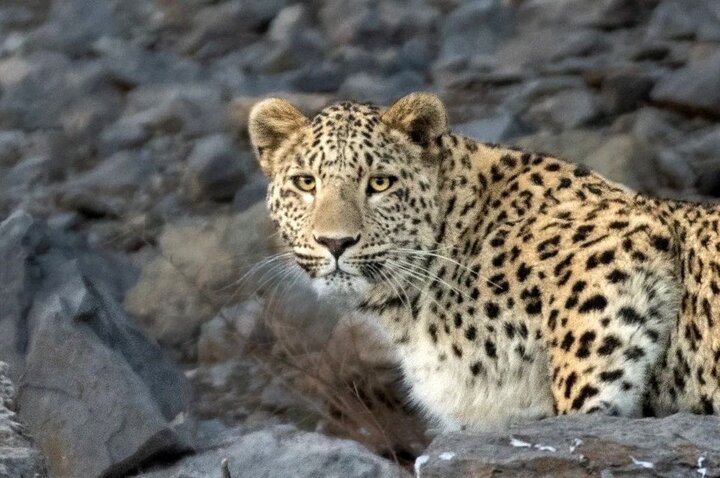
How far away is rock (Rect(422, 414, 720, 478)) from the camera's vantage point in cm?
662

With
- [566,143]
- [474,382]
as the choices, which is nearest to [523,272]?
[474,382]

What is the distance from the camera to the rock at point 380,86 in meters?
15.8

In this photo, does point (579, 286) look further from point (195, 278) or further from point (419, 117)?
point (195, 278)

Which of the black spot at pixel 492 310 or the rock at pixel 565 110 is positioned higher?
the rock at pixel 565 110

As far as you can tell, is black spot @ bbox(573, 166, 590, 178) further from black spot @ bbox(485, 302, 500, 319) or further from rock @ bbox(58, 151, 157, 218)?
rock @ bbox(58, 151, 157, 218)

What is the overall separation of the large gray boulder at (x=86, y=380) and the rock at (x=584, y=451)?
204cm

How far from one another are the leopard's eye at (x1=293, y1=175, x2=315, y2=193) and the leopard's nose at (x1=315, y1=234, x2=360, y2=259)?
0.35 m

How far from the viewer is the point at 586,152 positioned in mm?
13609

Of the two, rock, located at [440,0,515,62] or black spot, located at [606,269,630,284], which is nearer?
black spot, located at [606,269,630,284]

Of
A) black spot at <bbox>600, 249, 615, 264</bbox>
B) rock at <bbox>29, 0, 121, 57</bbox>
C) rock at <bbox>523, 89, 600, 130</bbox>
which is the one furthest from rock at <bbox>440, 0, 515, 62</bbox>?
black spot at <bbox>600, 249, 615, 264</bbox>

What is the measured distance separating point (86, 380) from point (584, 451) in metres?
2.89

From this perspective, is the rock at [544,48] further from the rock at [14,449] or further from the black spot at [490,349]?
the rock at [14,449]

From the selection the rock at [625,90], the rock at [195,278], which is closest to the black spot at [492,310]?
the rock at [195,278]

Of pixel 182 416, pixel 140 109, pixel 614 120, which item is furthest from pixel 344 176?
pixel 140 109
